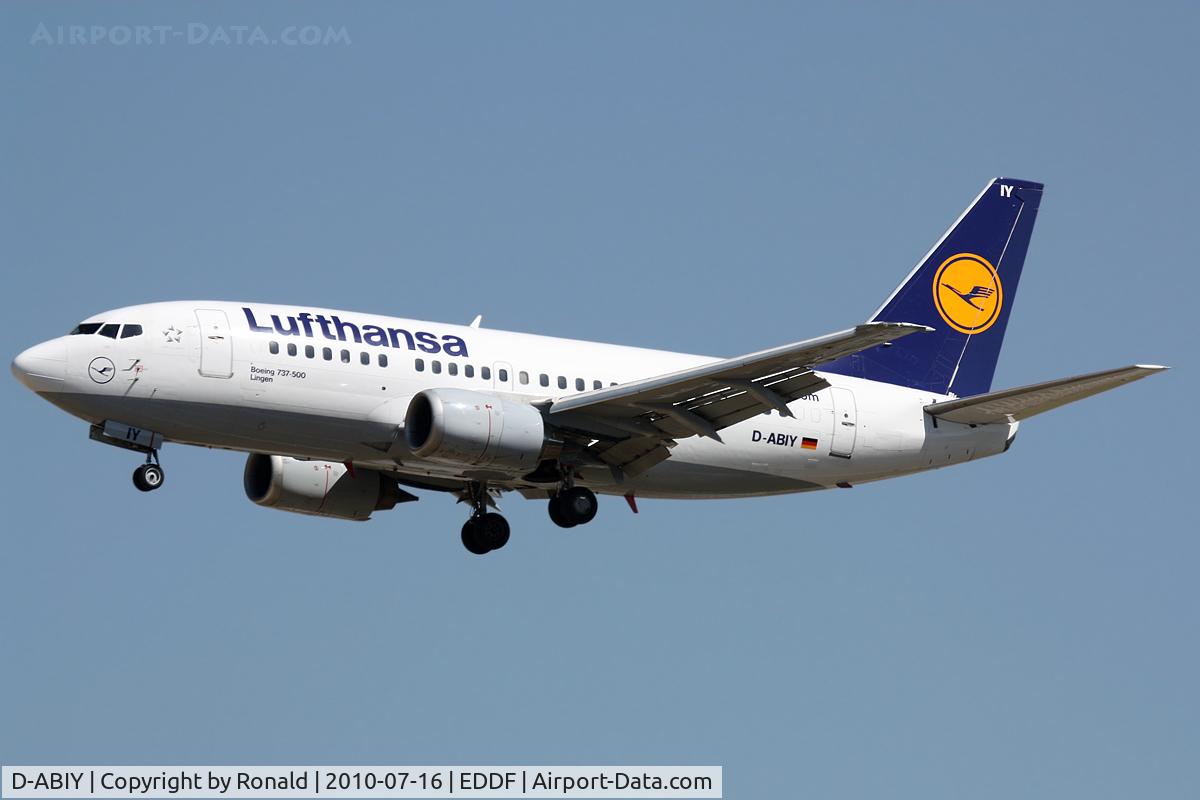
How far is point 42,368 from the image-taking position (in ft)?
116

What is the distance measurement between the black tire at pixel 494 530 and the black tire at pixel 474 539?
4 cm

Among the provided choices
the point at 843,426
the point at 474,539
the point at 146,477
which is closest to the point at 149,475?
the point at 146,477

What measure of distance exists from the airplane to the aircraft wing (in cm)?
5

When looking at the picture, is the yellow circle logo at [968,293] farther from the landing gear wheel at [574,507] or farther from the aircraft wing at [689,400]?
the landing gear wheel at [574,507]

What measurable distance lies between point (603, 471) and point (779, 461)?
13.3 feet

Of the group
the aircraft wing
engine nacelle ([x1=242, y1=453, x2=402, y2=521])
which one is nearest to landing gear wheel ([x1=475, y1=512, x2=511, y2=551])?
engine nacelle ([x1=242, y1=453, x2=402, y2=521])

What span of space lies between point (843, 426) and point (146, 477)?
1509 centimetres

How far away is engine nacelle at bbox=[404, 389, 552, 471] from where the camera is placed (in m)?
35.9

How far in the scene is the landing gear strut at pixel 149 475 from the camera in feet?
118

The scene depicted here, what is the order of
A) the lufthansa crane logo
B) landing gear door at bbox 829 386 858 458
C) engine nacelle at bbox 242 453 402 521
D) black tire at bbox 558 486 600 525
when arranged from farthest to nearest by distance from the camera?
engine nacelle at bbox 242 453 402 521 → landing gear door at bbox 829 386 858 458 → black tire at bbox 558 486 600 525 → the lufthansa crane logo

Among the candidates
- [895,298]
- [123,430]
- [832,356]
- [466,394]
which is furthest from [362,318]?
[895,298]

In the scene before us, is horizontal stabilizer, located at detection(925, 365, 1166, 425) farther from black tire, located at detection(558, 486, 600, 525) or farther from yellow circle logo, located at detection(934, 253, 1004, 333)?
black tire, located at detection(558, 486, 600, 525)

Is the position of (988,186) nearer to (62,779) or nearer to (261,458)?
(261,458)

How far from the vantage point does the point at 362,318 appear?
37469 mm
